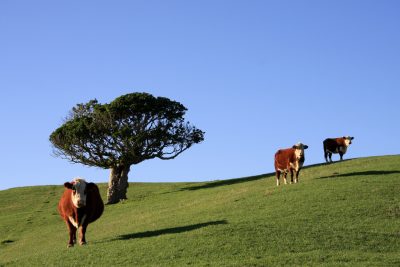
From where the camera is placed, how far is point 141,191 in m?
55.7

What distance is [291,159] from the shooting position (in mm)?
34844

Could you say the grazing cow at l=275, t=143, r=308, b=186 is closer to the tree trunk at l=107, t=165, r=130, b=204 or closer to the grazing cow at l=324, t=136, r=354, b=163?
the grazing cow at l=324, t=136, r=354, b=163

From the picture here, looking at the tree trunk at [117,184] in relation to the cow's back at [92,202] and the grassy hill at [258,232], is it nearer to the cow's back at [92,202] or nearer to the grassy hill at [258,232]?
the grassy hill at [258,232]

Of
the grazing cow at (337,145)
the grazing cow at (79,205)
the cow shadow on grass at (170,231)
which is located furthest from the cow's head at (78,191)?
the grazing cow at (337,145)

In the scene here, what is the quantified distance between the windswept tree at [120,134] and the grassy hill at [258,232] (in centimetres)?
1246

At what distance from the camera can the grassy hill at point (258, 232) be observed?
1791 centimetres

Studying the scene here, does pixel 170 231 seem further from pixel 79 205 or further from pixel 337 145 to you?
pixel 337 145

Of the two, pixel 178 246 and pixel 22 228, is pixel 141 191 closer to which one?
pixel 22 228

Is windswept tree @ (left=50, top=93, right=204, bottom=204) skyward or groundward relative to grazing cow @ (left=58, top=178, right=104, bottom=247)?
skyward

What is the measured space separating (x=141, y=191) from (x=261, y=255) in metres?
38.6

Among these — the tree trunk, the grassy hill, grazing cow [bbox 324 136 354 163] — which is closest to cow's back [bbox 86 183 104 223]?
the grassy hill

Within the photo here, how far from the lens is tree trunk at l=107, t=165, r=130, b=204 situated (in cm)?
5072

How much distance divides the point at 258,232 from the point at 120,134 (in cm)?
3255

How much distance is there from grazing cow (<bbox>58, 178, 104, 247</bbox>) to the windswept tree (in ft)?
91.3
